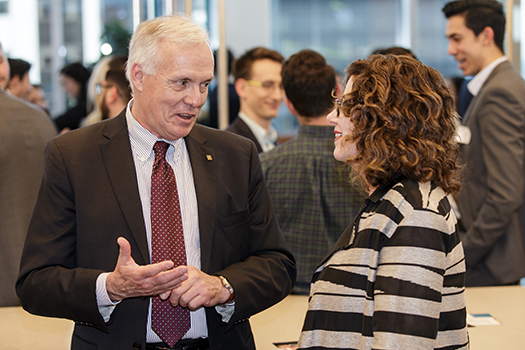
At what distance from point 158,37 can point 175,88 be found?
169 mm

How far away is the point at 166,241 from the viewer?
1652 millimetres

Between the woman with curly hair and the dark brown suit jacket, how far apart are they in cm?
33

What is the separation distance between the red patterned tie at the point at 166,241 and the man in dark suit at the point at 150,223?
0.01m

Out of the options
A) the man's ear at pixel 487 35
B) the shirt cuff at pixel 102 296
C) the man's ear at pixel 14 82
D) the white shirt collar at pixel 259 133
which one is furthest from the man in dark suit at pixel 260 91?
the man's ear at pixel 14 82

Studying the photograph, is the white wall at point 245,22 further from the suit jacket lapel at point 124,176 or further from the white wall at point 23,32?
the suit jacket lapel at point 124,176

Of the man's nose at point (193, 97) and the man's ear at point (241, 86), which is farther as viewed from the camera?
the man's ear at point (241, 86)

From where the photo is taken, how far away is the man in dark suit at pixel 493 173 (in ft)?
9.35

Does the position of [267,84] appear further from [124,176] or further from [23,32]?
[23,32]

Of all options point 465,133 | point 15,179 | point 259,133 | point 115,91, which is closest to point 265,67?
point 259,133

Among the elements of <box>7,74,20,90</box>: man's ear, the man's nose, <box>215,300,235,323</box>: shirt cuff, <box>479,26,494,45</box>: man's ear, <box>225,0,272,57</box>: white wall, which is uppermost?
<box>225,0,272,57</box>: white wall

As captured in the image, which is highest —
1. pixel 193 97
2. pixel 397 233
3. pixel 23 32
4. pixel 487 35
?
pixel 23 32

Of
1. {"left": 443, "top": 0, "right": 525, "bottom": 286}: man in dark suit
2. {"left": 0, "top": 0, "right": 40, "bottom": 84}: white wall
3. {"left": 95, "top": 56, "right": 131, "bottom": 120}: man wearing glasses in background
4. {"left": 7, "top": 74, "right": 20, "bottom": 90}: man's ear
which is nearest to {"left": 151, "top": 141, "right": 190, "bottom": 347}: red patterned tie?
{"left": 95, "top": 56, "right": 131, "bottom": 120}: man wearing glasses in background

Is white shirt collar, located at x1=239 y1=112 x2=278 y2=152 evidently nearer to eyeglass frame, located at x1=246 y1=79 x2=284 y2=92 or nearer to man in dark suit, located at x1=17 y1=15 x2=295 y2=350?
eyeglass frame, located at x1=246 y1=79 x2=284 y2=92

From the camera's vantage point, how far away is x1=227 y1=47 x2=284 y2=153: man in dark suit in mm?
3510
